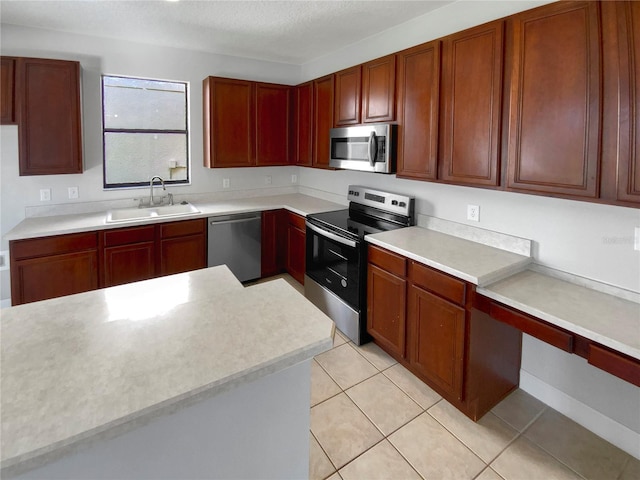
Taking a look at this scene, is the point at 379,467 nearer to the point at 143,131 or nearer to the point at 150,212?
the point at 150,212

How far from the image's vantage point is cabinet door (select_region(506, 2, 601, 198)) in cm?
171

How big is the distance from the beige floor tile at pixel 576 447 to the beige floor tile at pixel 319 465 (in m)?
1.16

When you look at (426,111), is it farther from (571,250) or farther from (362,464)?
(362,464)

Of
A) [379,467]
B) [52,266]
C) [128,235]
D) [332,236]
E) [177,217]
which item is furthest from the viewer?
[177,217]

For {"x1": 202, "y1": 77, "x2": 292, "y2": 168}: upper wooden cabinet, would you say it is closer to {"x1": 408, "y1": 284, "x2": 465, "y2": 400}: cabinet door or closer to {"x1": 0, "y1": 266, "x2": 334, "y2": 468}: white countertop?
{"x1": 408, "y1": 284, "x2": 465, "y2": 400}: cabinet door

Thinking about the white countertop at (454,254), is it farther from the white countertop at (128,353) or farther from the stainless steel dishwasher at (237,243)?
the stainless steel dishwasher at (237,243)

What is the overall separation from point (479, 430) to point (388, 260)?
46.1 inches

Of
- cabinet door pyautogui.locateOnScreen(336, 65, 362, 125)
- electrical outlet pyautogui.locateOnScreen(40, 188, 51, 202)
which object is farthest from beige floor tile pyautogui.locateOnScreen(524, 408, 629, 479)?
electrical outlet pyautogui.locateOnScreen(40, 188, 51, 202)

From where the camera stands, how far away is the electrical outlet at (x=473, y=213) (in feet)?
8.58

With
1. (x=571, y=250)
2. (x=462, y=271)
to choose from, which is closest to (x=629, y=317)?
(x=571, y=250)

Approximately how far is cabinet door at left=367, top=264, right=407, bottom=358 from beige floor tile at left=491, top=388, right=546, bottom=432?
2.25ft

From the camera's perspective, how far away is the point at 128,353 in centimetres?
101

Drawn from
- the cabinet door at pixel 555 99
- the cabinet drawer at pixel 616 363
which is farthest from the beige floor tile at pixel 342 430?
the cabinet door at pixel 555 99

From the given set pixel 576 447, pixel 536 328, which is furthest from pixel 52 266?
pixel 576 447
